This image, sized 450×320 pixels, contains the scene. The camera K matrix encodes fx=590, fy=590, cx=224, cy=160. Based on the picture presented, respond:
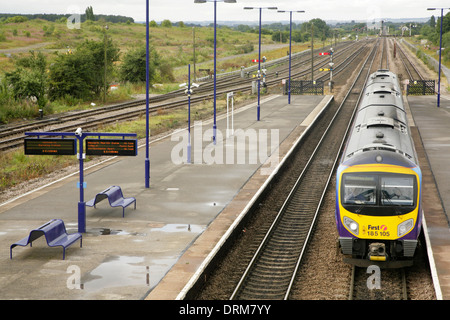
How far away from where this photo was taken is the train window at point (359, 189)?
45.9 feet

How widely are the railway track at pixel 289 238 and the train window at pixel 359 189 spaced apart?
2.10m

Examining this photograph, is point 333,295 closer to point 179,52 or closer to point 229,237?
point 229,237

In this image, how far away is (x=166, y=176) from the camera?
23.9m

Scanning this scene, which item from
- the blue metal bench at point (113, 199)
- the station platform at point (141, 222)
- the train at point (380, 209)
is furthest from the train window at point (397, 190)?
the blue metal bench at point (113, 199)

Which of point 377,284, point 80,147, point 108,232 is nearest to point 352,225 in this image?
point 377,284

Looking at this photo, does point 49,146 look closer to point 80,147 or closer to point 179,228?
point 80,147

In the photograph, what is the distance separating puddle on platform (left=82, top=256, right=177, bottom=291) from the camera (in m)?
12.6

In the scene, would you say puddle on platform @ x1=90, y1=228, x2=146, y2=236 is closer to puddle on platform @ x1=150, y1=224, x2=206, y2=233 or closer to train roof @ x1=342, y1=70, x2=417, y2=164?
puddle on platform @ x1=150, y1=224, x2=206, y2=233

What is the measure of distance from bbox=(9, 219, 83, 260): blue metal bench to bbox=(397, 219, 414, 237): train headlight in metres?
7.95

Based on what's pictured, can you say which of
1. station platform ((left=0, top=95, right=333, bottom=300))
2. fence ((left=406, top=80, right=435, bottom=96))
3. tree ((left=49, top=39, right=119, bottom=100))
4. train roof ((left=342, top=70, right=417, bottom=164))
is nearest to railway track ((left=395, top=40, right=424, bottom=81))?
fence ((left=406, top=80, right=435, bottom=96))
